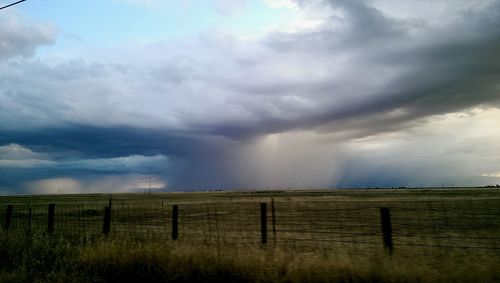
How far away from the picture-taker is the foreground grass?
7.78 meters

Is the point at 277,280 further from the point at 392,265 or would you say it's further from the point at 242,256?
the point at 392,265

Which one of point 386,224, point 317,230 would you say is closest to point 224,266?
point 386,224

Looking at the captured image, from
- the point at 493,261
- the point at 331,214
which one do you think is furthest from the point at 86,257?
the point at 331,214

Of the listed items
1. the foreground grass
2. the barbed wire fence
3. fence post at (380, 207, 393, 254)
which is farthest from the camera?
A: the barbed wire fence

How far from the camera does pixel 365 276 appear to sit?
775cm

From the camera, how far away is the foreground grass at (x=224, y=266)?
778cm

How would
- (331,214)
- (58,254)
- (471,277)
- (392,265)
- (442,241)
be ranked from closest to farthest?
(471,277) < (392,265) < (58,254) < (442,241) < (331,214)

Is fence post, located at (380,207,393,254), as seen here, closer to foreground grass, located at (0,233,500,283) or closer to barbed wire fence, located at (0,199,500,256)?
barbed wire fence, located at (0,199,500,256)

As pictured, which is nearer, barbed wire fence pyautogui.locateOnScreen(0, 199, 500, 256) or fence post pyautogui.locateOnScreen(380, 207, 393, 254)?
fence post pyautogui.locateOnScreen(380, 207, 393, 254)

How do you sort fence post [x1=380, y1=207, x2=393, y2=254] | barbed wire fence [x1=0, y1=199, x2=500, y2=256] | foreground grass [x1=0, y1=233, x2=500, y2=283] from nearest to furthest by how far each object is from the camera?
1. foreground grass [x1=0, y1=233, x2=500, y2=283]
2. fence post [x1=380, y1=207, x2=393, y2=254]
3. barbed wire fence [x1=0, y1=199, x2=500, y2=256]

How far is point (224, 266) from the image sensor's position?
8.77m

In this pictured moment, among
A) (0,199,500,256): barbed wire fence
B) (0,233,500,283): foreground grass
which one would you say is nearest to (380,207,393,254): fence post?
(0,199,500,256): barbed wire fence

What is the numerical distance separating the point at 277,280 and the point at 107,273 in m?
4.21

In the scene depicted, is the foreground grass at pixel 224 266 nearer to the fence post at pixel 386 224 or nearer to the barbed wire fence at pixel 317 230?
the fence post at pixel 386 224
